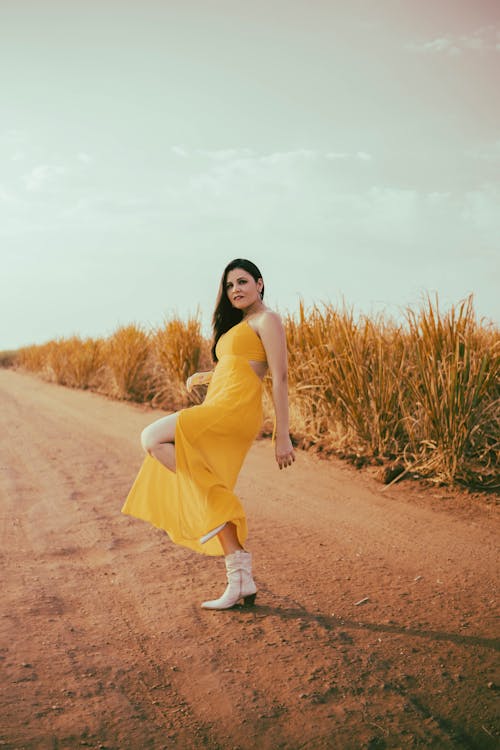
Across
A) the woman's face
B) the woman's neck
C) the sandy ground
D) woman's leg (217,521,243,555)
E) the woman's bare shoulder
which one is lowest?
the sandy ground

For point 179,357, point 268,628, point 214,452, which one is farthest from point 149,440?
point 179,357

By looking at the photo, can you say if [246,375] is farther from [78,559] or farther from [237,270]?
[78,559]

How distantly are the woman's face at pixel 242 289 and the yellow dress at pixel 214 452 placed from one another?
0.17 m

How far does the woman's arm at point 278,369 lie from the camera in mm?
3402

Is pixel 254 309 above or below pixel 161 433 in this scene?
above

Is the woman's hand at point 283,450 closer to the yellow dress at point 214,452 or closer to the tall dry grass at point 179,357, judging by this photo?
the yellow dress at point 214,452

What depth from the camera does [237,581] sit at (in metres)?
3.54

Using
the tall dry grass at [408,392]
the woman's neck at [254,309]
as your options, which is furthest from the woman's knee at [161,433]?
the tall dry grass at [408,392]

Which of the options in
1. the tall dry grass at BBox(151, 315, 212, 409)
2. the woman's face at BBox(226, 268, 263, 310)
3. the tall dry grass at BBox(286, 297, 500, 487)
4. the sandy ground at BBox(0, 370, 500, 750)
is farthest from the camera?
the tall dry grass at BBox(151, 315, 212, 409)

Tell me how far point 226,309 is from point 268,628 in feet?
5.75

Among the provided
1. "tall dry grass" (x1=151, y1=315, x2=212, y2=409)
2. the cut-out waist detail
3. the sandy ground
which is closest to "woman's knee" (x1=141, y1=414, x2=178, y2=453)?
the cut-out waist detail

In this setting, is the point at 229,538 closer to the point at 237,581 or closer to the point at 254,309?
the point at 237,581

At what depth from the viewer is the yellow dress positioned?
11.1 feet

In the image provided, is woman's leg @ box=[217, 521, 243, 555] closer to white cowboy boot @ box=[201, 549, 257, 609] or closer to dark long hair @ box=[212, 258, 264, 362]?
white cowboy boot @ box=[201, 549, 257, 609]
